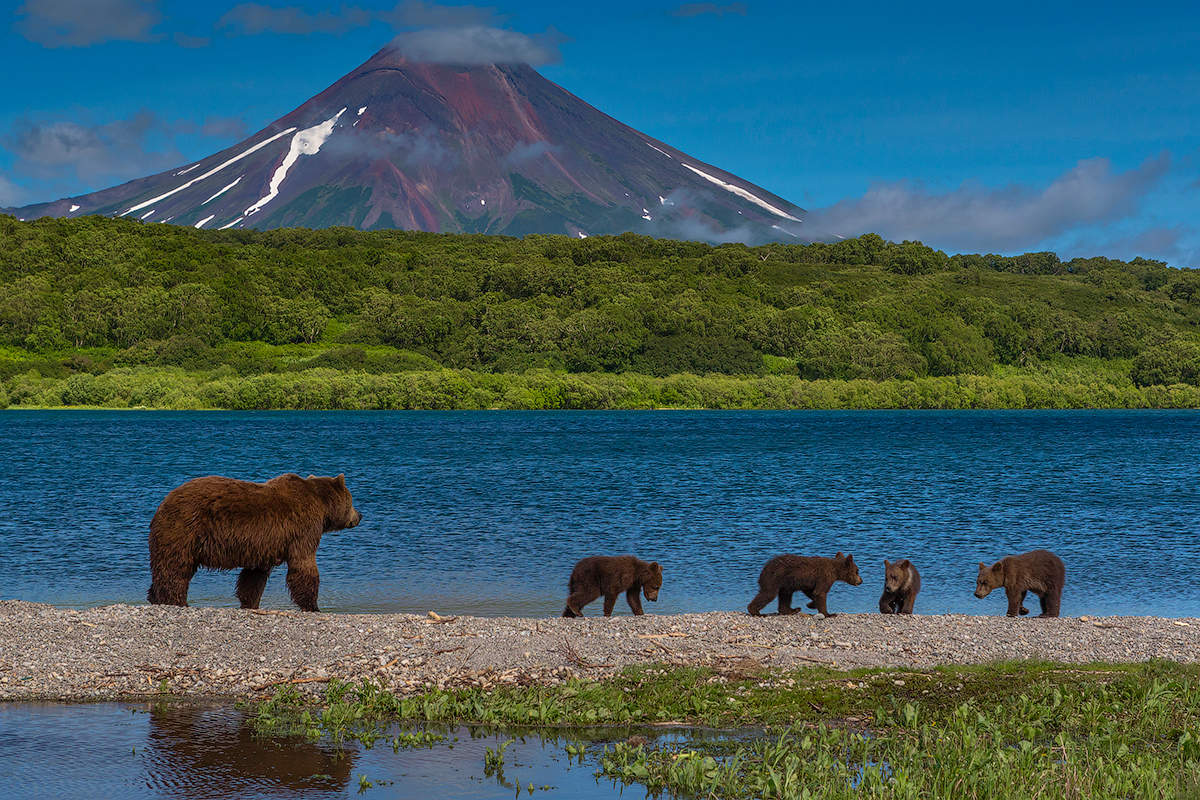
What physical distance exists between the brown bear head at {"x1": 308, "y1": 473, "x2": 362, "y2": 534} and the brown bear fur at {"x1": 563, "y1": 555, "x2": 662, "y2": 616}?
347 centimetres

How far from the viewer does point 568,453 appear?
228 ft

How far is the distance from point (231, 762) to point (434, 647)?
12.1ft

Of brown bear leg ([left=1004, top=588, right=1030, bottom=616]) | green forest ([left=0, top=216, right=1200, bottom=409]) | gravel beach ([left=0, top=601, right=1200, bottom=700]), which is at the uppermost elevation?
green forest ([left=0, top=216, right=1200, bottom=409])

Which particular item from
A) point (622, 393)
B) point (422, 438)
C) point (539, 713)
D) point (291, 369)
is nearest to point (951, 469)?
point (422, 438)

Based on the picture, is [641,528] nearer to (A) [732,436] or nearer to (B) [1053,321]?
(A) [732,436]

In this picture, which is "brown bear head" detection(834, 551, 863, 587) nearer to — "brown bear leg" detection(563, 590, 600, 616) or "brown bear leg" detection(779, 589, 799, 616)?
"brown bear leg" detection(779, 589, 799, 616)

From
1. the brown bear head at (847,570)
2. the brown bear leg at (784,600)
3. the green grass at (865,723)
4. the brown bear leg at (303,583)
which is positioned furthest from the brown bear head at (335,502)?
the brown bear head at (847,570)

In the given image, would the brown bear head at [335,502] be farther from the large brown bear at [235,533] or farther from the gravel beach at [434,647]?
the gravel beach at [434,647]

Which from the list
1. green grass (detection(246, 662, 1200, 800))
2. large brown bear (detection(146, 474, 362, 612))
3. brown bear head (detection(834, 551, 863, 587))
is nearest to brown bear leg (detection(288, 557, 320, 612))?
large brown bear (detection(146, 474, 362, 612))

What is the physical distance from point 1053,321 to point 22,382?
15432cm

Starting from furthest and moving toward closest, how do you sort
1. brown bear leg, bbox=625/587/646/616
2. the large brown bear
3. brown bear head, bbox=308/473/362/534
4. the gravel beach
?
brown bear leg, bbox=625/587/646/616 → brown bear head, bbox=308/473/362/534 → the large brown bear → the gravel beach

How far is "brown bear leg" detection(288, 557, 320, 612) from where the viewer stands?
15.0m

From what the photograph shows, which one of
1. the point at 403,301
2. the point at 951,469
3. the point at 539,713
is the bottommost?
the point at 539,713

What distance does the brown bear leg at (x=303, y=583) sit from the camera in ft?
49.2
